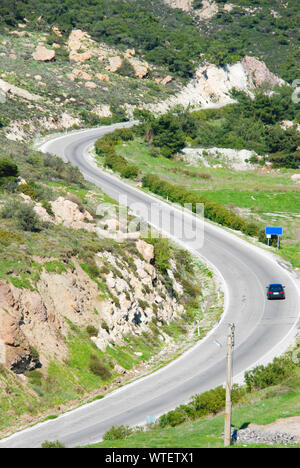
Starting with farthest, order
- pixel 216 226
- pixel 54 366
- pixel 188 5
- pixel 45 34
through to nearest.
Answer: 1. pixel 188 5
2. pixel 45 34
3. pixel 216 226
4. pixel 54 366

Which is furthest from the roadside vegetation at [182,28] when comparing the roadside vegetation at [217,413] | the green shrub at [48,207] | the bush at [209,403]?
the bush at [209,403]

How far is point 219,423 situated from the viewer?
24641 mm

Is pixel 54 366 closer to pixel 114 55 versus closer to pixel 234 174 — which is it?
pixel 234 174

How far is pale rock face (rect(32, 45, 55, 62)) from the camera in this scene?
10862 centimetres

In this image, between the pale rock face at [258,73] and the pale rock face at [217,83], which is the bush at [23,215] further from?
the pale rock face at [258,73]

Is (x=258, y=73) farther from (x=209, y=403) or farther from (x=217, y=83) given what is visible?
(x=209, y=403)

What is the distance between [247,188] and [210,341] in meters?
41.8

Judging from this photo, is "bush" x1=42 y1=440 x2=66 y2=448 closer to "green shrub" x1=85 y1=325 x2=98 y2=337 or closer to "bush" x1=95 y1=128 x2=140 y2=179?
"green shrub" x1=85 y1=325 x2=98 y2=337

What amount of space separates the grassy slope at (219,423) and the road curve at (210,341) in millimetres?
3060

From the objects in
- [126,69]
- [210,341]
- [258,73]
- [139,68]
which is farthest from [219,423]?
[258,73]

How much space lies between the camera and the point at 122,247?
42156 mm

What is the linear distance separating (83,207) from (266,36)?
139943mm

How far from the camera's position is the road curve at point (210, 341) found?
26641mm
